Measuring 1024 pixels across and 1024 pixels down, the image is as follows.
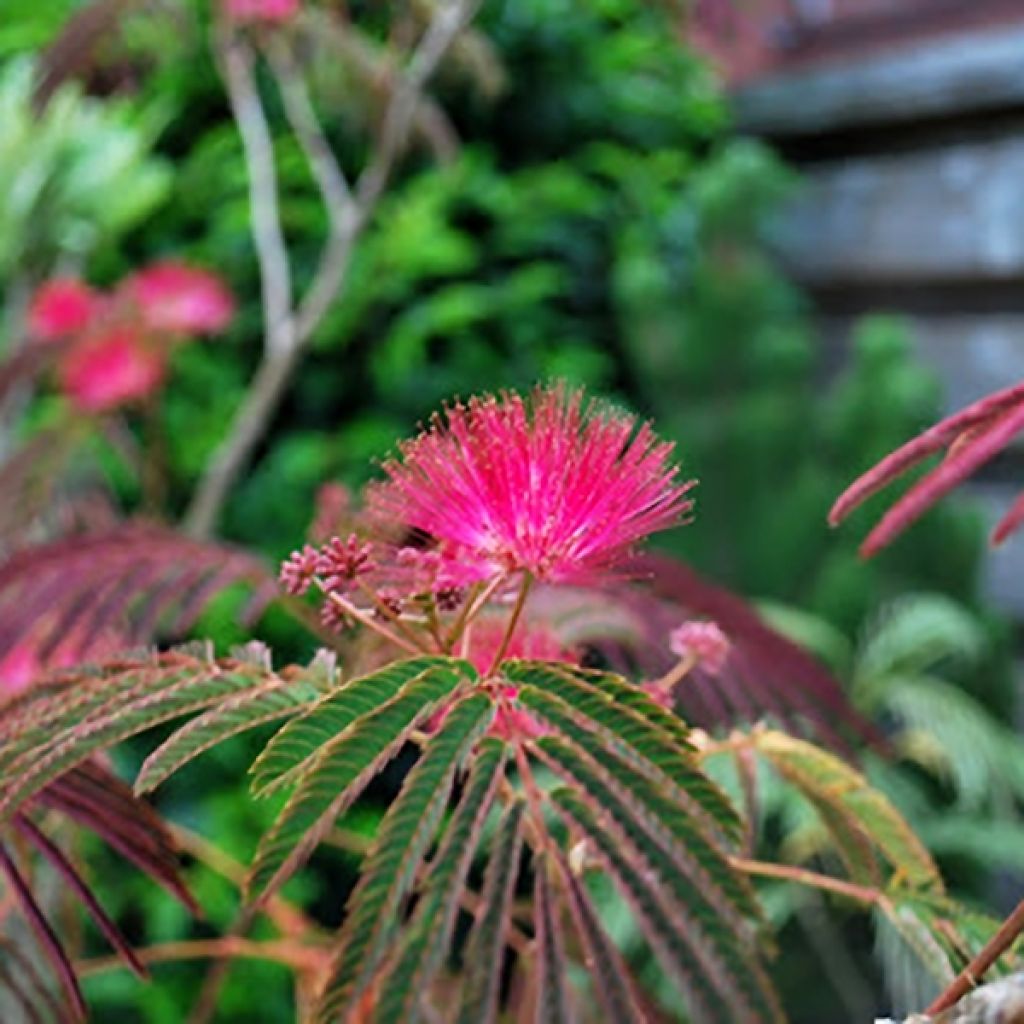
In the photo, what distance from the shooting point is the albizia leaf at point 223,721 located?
1.00ft

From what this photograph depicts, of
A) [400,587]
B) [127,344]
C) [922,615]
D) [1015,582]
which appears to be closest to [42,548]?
[400,587]

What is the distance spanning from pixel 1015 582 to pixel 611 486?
1.57 metres

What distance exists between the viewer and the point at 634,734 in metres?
0.29

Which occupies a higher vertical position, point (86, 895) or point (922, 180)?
point (922, 180)

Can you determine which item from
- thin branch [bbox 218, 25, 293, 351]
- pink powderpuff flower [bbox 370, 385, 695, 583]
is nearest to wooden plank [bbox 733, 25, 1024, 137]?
thin branch [bbox 218, 25, 293, 351]

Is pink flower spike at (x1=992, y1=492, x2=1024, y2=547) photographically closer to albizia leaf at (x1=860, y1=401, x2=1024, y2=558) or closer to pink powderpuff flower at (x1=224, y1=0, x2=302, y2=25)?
albizia leaf at (x1=860, y1=401, x2=1024, y2=558)

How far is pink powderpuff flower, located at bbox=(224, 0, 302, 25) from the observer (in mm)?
1297

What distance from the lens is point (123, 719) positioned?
12.5 inches

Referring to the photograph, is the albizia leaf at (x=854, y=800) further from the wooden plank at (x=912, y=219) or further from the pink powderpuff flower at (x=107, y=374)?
the wooden plank at (x=912, y=219)

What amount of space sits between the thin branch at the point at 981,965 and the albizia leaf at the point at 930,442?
8 cm

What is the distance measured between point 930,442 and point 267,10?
1.06 m

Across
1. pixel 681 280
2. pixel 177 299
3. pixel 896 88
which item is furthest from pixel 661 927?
pixel 896 88

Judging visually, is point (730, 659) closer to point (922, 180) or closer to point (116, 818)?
point (116, 818)

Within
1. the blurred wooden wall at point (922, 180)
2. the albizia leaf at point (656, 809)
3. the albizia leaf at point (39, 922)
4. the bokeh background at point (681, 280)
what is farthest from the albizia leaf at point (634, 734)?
the blurred wooden wall at point (922, 180)
